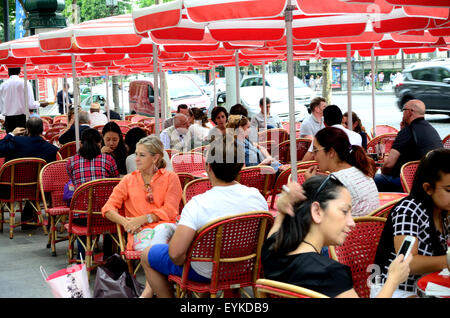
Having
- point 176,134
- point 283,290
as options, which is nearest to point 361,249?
point 283,290

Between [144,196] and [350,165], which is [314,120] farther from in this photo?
[350,165]

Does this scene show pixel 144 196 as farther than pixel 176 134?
No

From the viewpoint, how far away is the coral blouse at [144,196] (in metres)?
5.14

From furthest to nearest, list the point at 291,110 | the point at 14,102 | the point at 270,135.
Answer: the point at 14,102 < the point at 270,135 < the point at 291,110

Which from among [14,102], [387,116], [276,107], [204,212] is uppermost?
[14,102]

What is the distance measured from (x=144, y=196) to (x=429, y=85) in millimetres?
19131

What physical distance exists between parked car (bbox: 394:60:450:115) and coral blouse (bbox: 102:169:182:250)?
18.4 m

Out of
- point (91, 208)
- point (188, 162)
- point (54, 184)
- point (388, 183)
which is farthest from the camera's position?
point (188, 162)

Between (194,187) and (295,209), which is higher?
(295,209)

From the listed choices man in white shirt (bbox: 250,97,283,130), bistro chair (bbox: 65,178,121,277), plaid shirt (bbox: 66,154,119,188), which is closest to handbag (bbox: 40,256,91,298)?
bistro chair (bbox: 65,178,121,277)

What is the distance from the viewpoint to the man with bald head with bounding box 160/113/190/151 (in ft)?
32.9

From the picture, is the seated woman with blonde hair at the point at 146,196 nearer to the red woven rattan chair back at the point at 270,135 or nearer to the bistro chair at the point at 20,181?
the bistro chair at the point at 20,181

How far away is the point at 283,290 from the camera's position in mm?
2518
